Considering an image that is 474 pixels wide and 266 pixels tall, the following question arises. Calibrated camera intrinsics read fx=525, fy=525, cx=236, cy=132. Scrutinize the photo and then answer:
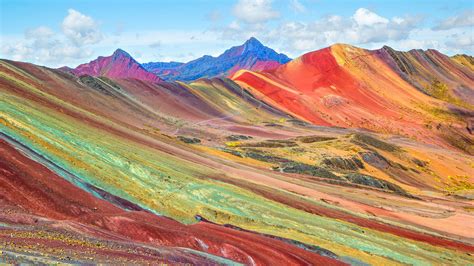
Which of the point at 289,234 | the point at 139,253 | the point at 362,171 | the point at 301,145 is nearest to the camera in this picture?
the point at 139,253

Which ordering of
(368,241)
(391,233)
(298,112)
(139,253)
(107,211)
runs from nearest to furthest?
1. (139,253)
2. (107,211)
3. (368,241)
4. (391,233)
5. (298,112)

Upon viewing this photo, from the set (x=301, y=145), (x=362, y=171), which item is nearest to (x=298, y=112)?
A: (x=301, y=145)

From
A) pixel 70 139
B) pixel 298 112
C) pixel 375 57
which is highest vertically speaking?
pixel 375 57

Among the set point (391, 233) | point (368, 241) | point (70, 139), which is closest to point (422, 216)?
point (391, 233)

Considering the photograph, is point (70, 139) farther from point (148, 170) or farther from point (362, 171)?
point (362, 171)

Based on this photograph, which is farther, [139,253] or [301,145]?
[301,145]

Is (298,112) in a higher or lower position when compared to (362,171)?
higher
